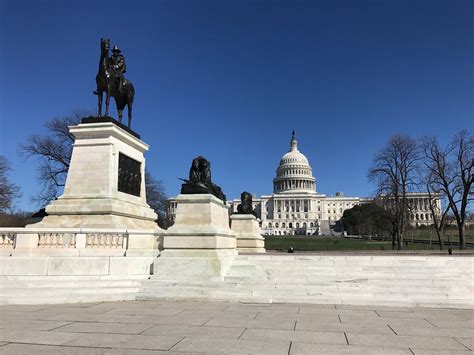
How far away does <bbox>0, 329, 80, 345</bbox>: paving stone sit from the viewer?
6.82 meters

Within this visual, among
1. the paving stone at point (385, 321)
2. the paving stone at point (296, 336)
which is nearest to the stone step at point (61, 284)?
the paving stone at point (296, 336)

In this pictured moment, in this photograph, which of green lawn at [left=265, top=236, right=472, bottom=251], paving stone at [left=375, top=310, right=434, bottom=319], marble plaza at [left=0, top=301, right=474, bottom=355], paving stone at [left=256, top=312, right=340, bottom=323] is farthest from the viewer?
green lawn at [left=265, top=236, right=472, bottom=251]

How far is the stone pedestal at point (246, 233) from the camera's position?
26.3 m

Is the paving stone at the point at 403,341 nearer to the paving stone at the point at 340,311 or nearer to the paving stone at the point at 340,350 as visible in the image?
the paving stone at the point at 340,350

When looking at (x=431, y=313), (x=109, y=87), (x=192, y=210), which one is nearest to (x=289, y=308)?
(x=431, y=313)

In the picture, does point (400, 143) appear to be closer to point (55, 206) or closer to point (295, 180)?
point (55, 206)

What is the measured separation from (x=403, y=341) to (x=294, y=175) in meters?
182

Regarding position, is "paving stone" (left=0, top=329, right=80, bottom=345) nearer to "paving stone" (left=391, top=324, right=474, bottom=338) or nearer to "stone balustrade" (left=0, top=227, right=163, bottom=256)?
"stone balustrade" (left=0, top=227, right=163, bottom=256)

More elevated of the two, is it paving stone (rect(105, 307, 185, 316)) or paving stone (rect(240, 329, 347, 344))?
paving stone (rect(240, 329, 347, 344))

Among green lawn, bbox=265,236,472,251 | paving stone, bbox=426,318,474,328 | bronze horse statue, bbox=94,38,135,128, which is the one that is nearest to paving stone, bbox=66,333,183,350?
paving stone, bbox=426,318,474,328

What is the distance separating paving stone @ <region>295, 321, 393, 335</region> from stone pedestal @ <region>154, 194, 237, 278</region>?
16.2ft

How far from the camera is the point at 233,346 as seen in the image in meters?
6.67

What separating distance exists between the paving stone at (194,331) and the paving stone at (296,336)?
237mm

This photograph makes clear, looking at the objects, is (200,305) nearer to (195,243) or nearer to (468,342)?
(195,243)
